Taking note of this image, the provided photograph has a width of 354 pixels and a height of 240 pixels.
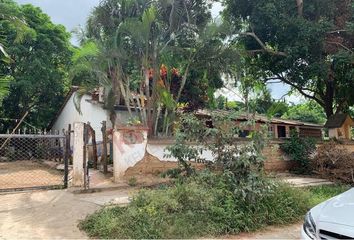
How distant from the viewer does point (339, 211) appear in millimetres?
3891

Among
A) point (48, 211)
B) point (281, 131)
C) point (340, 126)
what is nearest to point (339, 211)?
point (48, 211)

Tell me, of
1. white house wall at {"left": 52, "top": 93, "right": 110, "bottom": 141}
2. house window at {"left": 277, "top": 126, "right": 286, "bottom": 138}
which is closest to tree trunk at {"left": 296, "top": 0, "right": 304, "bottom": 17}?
white house wall at {"left": 52, "top": 93, "right": 110, "bottom": 141}

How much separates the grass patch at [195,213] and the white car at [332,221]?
7.16 ft

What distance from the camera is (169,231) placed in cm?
573

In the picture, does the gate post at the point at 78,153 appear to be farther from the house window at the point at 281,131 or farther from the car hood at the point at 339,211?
the house window at the point at 281,131

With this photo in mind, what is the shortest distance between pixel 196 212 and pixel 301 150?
8.87 metres

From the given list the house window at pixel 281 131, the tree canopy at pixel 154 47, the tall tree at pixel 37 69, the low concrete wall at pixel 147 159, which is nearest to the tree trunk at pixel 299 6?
the tree canopy at pixel 154 47

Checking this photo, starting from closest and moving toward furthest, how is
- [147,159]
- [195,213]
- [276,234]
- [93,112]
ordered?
[276,234], [195,213], [147,159], [93,112]

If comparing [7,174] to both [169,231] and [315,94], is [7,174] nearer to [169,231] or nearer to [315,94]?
[169,231]

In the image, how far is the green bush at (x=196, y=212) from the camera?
576cm

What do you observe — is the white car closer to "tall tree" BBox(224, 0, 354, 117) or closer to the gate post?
the gate post

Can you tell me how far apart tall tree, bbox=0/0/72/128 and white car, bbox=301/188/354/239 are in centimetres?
2102

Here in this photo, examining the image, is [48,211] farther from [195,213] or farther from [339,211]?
[339,211]

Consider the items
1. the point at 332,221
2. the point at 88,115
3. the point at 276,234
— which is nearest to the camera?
the point at 332,221
